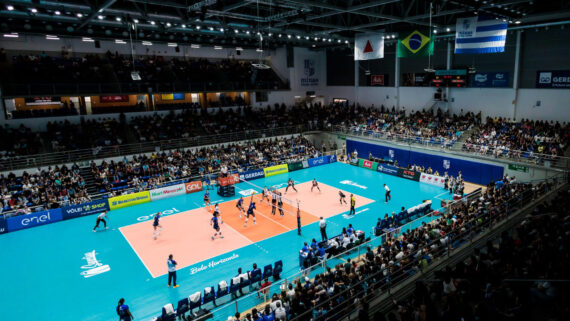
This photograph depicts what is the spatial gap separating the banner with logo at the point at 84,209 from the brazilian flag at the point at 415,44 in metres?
24.2

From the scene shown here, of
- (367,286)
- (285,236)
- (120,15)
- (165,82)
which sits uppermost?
(120,15)

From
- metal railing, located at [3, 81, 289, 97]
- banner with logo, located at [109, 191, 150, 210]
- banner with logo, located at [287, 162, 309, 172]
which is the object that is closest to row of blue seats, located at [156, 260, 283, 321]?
banner with logo, located at [109, 191, 150, 210]

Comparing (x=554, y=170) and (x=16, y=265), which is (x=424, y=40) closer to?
(x=554, y=170)

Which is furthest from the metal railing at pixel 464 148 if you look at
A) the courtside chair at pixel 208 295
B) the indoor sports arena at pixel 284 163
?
the courtside chair at pixel 208 295

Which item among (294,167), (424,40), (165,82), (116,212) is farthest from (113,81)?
(424,40)

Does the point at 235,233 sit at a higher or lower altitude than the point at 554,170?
lower

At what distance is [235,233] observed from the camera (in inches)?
812

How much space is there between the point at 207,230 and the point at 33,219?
38.7ft

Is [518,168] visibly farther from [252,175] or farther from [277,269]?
[277,269]

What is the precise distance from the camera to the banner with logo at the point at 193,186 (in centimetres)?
2895

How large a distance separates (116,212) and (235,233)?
1012 centimetres

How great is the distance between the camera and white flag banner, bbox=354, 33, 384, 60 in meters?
26.3

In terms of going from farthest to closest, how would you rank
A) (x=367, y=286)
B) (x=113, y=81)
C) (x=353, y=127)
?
1. (x=353, y=127)
2. (x=113, y=81)
3. (x=367, y=286)

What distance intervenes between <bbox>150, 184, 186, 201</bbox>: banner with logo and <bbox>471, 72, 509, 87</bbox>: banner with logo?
28830 millimetres
